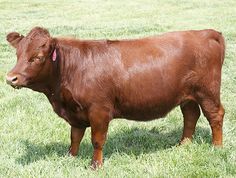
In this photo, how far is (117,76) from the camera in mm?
4887

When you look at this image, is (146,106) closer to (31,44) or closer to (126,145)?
(126,145)

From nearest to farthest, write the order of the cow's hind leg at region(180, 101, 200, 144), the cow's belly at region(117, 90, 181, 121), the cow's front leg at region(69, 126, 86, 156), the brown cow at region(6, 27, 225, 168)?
1. the brown cow at region(6, 27, 225, 168)
2. the cow's belly at region(117, 90, 181, 121)
3. the cow's front leg at region(69, 126, 86, 156)
4. the cow's hind leg at region(180, 101, 200, 144)

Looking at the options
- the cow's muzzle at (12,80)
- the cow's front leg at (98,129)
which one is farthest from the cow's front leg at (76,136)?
the cow's muzzle at (12,80)

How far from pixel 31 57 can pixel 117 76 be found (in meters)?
0.96

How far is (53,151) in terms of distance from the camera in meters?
5.46

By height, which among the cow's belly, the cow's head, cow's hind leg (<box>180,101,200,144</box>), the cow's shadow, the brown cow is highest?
the cow's head

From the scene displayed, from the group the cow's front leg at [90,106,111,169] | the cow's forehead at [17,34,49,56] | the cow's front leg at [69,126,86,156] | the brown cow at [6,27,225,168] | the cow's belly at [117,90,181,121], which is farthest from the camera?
the cow's front leg at [69,126,86,156]

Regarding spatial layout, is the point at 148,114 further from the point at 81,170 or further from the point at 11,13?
the point at 11,13

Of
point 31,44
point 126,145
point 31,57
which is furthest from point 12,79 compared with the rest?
point 126,145

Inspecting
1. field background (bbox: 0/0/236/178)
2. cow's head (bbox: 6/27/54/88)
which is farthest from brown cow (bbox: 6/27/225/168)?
field background (bbox: 0/0/236/178)

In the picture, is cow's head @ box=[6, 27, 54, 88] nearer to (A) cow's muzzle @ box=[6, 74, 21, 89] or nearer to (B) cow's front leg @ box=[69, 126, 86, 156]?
(A) cow's muzzle @ box=[6, 74, 21, 89]

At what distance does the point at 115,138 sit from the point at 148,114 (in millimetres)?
961

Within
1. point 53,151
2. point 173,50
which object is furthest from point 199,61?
point 53,151

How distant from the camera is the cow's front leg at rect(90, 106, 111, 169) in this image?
4.79 meters
